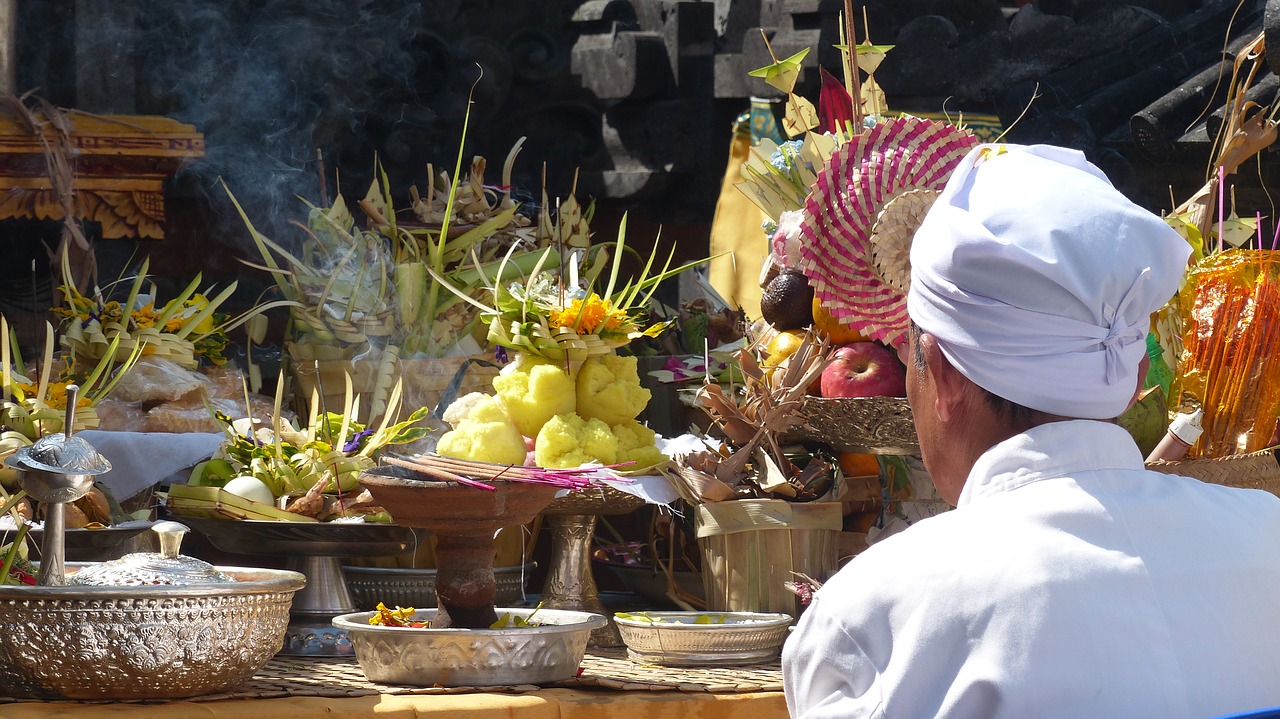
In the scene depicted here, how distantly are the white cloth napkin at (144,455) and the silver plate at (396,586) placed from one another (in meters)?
0.51

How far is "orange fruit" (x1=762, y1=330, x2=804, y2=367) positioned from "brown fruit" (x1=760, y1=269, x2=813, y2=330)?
3cm

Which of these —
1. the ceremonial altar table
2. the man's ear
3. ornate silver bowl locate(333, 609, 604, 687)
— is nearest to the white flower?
the ceremonial altar table

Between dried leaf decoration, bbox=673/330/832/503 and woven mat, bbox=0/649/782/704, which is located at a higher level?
dried leaf decoration, bbox=673/330/832/503

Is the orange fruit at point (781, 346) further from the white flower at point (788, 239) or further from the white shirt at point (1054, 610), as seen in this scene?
the white shirt at point (1054, 610)

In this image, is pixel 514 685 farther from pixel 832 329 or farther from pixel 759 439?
pixel 832 329

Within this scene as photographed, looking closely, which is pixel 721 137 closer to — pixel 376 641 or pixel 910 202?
pixel 910 202

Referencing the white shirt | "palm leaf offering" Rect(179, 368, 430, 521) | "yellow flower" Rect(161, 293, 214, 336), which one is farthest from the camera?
"yellow flower" Rect(161, 293, 214, 336)

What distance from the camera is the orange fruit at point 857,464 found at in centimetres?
261

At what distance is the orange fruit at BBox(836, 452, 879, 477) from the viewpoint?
2.61m

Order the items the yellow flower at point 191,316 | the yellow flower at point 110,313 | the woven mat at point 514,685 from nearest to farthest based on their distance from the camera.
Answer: the woven mat at point 514,685 → the yellow flower at point 110,313 → the yellow flower at point 191,316

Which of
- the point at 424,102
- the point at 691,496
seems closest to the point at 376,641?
the point at 691,496

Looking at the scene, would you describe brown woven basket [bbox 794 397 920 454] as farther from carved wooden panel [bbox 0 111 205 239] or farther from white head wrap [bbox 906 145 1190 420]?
carved wooden panel [bbox 0 111 205 239]

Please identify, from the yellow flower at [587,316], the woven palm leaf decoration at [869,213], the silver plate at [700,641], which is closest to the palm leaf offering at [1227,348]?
the woven palm leaf decoration at [869,213]

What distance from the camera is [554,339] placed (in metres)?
2.49
